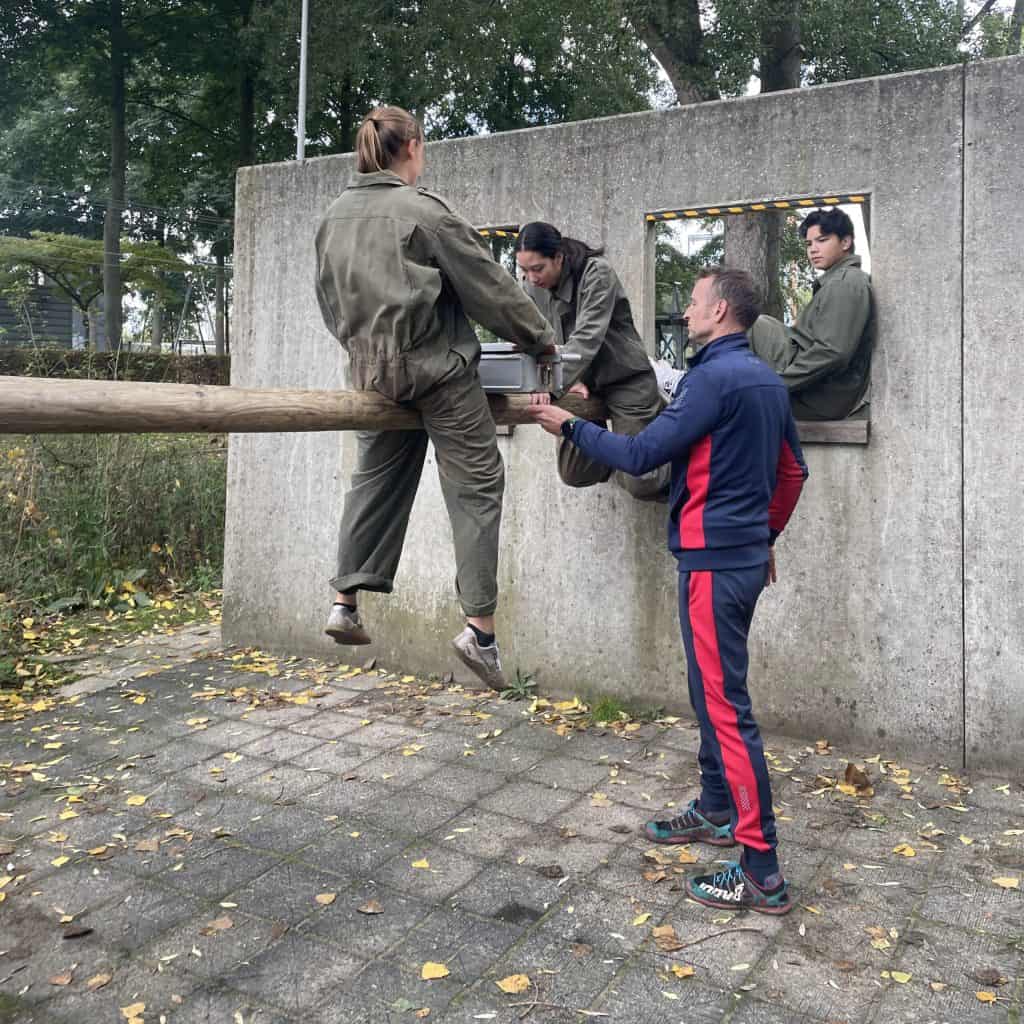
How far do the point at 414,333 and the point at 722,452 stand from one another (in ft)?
4.01

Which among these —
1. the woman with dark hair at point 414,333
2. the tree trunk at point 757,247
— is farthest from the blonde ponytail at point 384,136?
the tree trunk at point 757,247

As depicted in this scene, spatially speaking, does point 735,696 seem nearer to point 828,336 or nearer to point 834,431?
point 834,431

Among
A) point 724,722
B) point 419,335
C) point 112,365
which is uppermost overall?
point 112,365

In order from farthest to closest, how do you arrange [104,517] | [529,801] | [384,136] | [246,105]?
[246,105] < [104,517] < [529,801] < [384,136]

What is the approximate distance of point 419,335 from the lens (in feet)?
13.5

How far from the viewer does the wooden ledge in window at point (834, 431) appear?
5781 millimetres

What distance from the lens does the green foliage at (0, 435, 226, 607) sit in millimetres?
9242

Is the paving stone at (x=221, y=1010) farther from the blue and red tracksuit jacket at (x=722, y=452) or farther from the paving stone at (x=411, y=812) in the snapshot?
the blue and red tracksuit jacket at (x=722, y=452)

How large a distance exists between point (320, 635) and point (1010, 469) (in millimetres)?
4593

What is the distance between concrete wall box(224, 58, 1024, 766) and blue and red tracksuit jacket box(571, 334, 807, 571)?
1819 millimetres

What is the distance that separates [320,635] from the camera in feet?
25.6

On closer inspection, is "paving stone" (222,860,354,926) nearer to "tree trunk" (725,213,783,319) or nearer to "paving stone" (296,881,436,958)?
"paving stone" (296,881,436,958)

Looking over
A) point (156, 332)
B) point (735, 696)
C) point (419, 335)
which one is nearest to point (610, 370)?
point (419, 335)

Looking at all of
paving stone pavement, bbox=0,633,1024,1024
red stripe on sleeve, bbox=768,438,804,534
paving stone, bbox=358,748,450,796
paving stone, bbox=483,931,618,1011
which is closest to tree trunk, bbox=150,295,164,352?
paving stone pavement, bbox=0,633,1024,1024
